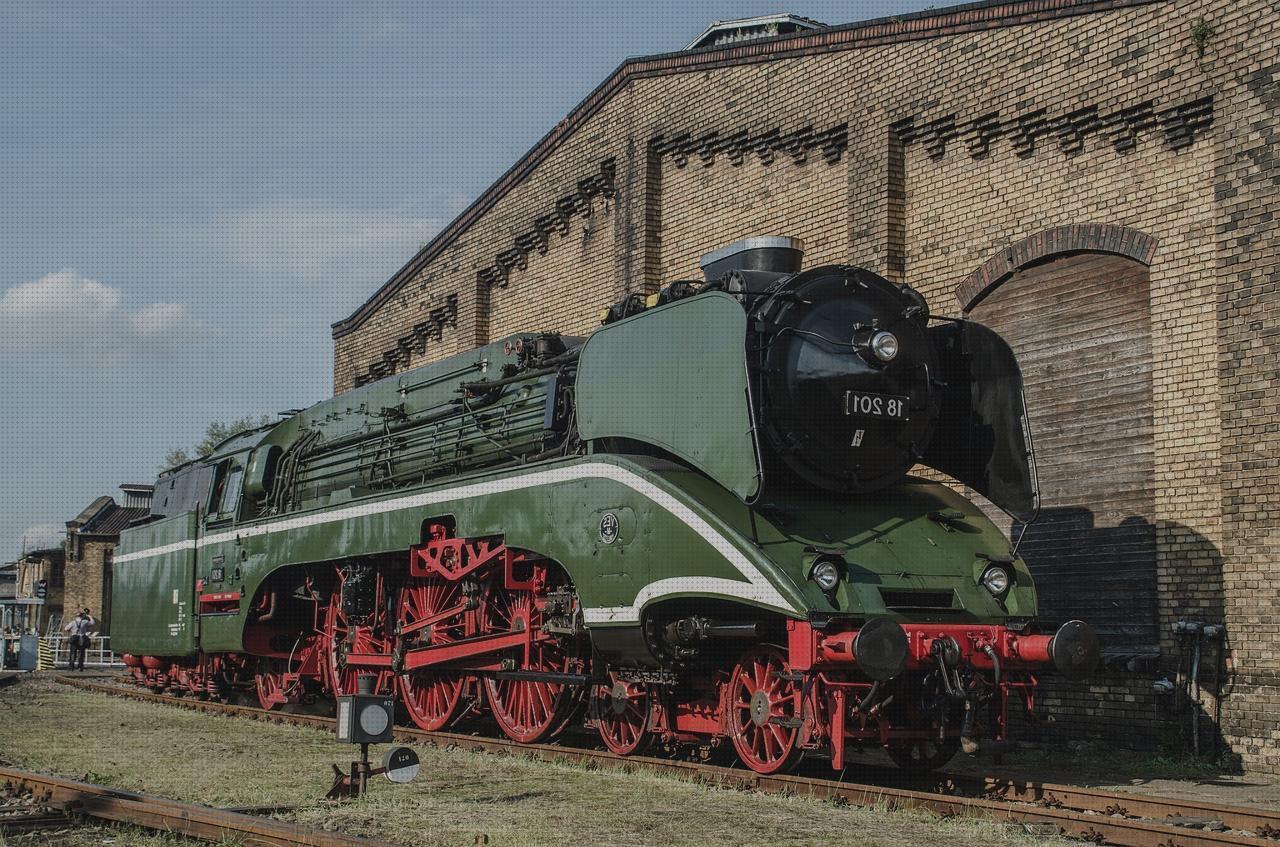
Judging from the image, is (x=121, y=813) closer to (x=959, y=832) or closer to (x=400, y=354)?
(x=959, y=832)

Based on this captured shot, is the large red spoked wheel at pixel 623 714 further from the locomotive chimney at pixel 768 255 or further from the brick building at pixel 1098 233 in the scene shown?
the brick building at pixel 1098 233

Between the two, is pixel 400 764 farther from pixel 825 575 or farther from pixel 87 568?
pixel 87 568

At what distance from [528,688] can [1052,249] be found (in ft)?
19.4

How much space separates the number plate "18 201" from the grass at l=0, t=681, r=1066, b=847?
2504 mm

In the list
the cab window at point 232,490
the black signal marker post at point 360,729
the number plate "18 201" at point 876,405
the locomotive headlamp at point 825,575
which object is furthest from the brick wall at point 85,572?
the locomotive headlamp at point 825,575

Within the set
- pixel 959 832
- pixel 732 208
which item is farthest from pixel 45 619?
pixel 959 832

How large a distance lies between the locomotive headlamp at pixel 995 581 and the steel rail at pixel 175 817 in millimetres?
4471

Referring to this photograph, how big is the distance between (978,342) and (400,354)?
13.1 meters

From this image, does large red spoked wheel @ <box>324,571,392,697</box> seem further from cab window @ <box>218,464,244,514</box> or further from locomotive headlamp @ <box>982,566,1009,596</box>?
locomotive headlamp @ <box>982,566,1009,596</box>

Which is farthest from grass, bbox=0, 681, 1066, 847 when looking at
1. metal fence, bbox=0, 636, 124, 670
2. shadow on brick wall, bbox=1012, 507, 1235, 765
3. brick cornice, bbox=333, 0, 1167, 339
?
metal fence, bbox=0, 636, 124, 670

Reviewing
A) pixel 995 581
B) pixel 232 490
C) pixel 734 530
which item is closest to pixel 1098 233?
pixel 995 581

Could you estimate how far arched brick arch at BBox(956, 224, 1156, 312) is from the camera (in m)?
11.3

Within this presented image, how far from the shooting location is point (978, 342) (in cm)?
977

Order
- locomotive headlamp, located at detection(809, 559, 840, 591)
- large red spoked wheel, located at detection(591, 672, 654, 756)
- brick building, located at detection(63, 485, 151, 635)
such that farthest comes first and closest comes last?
brick building, located at detection(63, 485, 151, 635) → large red spoked wheel, located at detection(591, 672, 654, 756) → locomotive headlamp, located at detection(809, 559, 840, 591)
